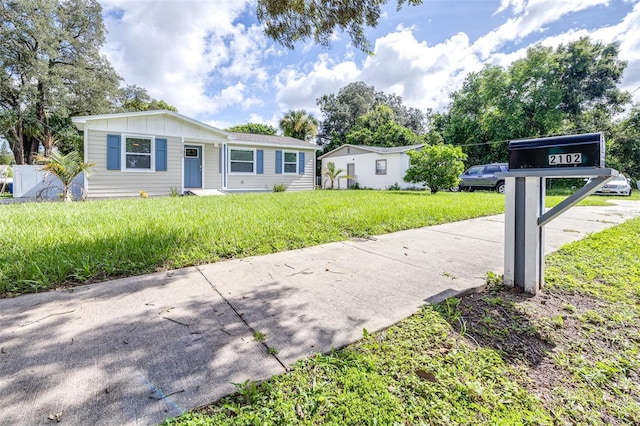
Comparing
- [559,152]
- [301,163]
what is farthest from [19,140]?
[559,152]

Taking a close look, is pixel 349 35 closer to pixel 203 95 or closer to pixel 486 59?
pixel 203 95

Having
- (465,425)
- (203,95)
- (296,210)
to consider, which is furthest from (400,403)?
(203,95)

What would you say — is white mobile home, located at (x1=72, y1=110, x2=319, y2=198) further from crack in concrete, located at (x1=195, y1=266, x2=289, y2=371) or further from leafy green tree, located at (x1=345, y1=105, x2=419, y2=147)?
leafy green tree, located at (x1=345, y1=105, x2=419, y2=147)

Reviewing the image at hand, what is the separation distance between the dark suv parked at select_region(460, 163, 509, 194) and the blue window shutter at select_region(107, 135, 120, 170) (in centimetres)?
1507

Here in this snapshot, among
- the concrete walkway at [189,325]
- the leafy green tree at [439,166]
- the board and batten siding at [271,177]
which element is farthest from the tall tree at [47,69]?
the concrete walkway at [189,325]

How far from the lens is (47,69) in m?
17.2

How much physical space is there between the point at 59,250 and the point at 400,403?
12.0 ft

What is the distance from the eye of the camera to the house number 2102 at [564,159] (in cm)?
215

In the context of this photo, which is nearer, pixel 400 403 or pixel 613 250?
→ pixel 400 403

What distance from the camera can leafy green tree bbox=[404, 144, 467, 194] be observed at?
11969 mm

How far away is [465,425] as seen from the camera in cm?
125

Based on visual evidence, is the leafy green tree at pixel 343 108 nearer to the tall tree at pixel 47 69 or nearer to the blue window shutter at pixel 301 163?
the blue window shutter at pixel 301 163

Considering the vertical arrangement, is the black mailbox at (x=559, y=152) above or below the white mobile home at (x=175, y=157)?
below

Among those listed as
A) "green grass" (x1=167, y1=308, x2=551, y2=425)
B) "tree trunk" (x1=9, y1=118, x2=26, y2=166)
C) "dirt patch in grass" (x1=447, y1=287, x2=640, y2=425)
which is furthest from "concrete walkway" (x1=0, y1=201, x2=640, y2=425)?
"tree trunk" (x1=9, y1=118, x2=26, y2=166)
